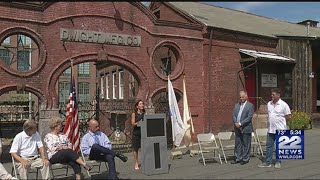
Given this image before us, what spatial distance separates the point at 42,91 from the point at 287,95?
12437 millimetres

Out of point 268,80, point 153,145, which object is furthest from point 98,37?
point 268,80

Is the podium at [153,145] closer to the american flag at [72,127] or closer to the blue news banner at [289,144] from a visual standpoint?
the american flag at [72,127]

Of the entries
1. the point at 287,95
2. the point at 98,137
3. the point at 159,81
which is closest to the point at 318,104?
the point at 287,95

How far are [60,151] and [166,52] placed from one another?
481 inches

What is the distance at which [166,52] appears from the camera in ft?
65.3

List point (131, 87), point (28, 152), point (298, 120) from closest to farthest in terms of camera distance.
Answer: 1. point (28, 152)
2. point (298, 120)
3. point (131, 87)

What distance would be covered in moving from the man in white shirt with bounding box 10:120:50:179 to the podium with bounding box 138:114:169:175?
227 centimetres

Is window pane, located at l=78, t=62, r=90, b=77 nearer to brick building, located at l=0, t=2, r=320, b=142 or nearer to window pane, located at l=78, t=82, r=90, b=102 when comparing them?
window pane, located at l=78, t=82, r=90, b=102

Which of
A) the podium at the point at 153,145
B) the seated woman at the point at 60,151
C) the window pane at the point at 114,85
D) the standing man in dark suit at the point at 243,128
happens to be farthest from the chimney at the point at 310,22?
the seated woman at the point at 60,151

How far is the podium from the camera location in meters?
9.48

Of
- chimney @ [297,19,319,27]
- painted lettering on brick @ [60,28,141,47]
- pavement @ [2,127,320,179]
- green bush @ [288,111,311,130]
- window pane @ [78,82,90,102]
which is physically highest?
chimney @ [297,19,319,27]

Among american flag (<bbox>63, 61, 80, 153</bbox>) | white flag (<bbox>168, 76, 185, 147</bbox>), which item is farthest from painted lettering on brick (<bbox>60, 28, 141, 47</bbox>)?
white flag (<bbox>168, 76, 185, 147</bbox>)

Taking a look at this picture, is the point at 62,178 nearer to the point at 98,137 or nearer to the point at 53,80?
the point at 98,137

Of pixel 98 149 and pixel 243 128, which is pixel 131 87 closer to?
pixel 243 128
